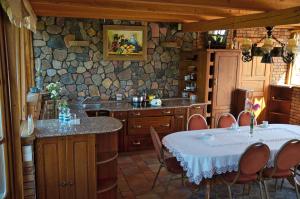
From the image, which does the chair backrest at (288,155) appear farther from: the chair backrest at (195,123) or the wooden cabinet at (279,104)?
the wooden cabinet at (279,104)

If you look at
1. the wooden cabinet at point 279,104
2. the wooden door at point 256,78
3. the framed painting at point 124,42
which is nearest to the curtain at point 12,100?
the framed painting at point 124,42

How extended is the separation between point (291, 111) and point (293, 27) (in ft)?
6.01

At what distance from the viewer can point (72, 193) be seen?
3.21 metres

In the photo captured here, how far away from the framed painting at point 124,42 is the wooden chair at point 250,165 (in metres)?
3.03

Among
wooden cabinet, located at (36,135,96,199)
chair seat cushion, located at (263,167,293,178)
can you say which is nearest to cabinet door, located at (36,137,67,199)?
wooden cabinet, located at (36,135,96,199)

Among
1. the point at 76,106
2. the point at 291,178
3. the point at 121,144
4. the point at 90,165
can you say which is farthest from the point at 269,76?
the point at 90,165

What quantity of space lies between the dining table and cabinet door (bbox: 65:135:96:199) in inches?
38.7

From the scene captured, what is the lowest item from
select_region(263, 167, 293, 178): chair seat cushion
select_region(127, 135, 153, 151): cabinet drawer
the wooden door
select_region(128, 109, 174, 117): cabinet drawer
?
select_region(127, 135, 153, 151): cabinet drawer

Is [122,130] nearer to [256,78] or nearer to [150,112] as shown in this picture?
[150,112]

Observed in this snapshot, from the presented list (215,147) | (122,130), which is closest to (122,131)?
(122,130)

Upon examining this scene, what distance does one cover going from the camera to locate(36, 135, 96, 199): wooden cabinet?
3.03m

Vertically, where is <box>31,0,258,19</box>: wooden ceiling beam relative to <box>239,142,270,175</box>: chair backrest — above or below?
above

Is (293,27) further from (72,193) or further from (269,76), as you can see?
(72,193)

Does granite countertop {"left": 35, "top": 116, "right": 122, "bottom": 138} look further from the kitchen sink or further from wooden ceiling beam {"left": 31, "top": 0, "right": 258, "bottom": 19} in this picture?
the kitchen sink
